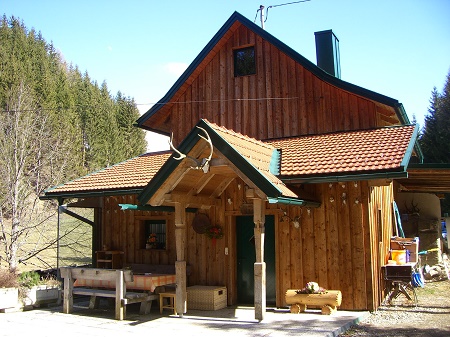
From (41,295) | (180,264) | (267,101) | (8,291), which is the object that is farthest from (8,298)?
(267,101)

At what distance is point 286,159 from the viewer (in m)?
11.6

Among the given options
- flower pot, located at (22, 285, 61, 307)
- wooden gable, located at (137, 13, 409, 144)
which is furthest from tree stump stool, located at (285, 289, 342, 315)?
flower pot, located at (22, 285, 61, 307)

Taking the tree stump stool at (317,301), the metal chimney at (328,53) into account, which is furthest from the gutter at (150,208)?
the metal chimney at (328,53)

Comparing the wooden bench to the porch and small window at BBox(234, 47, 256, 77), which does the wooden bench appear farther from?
small window at BBox(234, 47, 256, 77)

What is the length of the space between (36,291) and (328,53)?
11.7 metres

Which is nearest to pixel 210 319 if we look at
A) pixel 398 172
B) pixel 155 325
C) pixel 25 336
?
pixel 155 325

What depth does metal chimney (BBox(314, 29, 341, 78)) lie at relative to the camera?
1538 centimetres

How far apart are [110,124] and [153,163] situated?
39.7 m

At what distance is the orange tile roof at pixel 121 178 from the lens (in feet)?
42.9

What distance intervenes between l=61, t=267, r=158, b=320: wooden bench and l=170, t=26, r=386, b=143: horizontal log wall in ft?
19.1

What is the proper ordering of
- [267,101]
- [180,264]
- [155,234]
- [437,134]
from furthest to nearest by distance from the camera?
[437,134] < [267,101] < [155,234] < [180,264]

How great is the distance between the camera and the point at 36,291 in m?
12.2

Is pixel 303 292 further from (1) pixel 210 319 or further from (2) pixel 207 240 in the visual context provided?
(2) pixel 207 240

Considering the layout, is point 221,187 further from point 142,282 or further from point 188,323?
point 188,323
